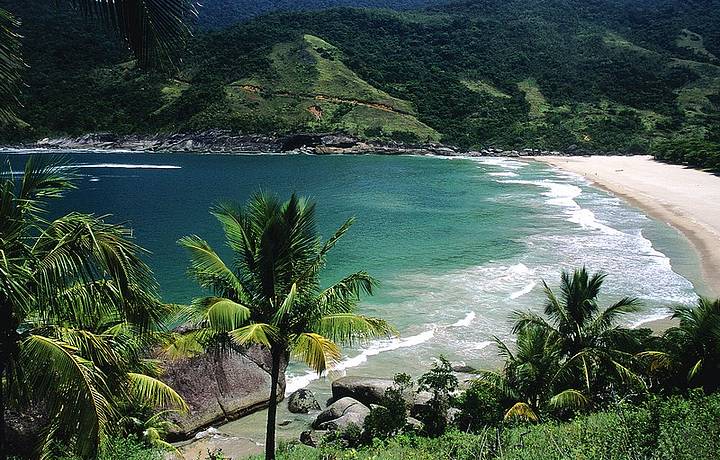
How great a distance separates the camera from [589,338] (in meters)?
14.3

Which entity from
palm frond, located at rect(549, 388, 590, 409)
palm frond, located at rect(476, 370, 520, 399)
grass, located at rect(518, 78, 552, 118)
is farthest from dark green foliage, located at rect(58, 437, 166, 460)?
grass, located at rect(518, 78, 552, 118)

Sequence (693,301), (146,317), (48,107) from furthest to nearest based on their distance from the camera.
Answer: (48,107), (693,301), (146,317)

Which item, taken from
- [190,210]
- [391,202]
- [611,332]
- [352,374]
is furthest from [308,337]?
[391,202]

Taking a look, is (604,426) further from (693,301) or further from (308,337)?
(693,301)

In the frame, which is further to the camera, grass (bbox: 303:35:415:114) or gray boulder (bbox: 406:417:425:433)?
grass (bbox: 303:35:415:114)

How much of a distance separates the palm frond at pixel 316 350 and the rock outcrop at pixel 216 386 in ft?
22.7

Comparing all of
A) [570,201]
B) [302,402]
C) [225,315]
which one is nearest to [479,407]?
[302,402]

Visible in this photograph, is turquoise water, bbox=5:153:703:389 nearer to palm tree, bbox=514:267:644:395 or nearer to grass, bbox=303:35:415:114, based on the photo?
palm tree, bbox=514:267:644:395

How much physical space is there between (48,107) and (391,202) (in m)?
120

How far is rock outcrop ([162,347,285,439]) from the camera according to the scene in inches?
600

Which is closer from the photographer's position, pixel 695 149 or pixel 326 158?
pixel 695 149

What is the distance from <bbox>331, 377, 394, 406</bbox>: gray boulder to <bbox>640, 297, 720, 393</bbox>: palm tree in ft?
26.2

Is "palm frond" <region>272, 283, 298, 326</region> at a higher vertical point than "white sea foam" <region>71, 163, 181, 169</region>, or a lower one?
higher

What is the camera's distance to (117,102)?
475 ft
